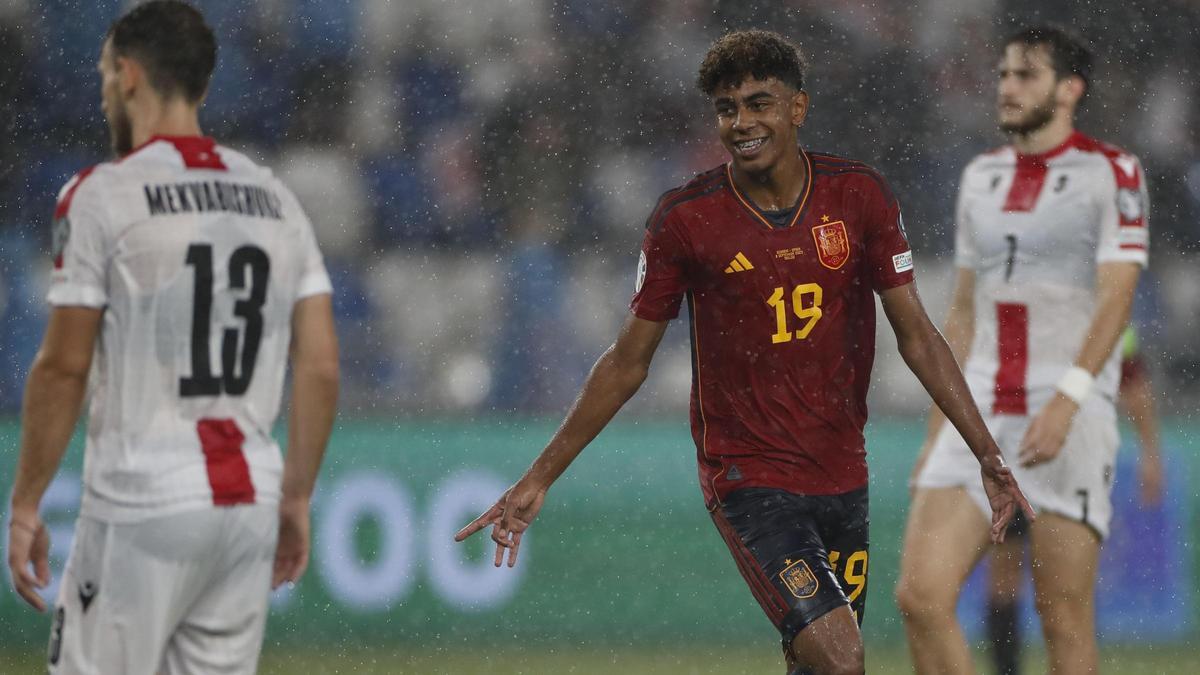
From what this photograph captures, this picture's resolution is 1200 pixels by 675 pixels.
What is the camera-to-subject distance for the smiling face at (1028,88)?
5.92 m

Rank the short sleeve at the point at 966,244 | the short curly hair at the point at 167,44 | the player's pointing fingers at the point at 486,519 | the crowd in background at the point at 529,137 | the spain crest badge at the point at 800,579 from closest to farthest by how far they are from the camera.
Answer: the short curly hair at the point at 167,44, the spain crest badge at the point at 800,579, the player's pointing fingers at the point at 486,519, the short sleeve at the point at 966,244, the crowd in background at the point at 529,137

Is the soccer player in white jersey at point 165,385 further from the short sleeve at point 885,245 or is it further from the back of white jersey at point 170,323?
the short sleeve at point 885,245

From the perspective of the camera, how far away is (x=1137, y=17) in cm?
1008

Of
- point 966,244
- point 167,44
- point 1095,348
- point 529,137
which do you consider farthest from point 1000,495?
point 529,137

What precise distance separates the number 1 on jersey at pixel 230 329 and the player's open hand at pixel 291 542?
0.28 m

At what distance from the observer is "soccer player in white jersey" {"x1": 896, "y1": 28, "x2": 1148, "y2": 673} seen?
5555 mm

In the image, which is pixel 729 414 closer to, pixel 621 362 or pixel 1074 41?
pixel 621 362

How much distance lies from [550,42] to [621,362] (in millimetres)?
5535

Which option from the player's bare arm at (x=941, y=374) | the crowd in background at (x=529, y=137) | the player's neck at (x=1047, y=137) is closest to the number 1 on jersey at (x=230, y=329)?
the player's bare arm at (x=941, y=374)

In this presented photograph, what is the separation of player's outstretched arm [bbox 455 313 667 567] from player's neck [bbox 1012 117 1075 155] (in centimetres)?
203

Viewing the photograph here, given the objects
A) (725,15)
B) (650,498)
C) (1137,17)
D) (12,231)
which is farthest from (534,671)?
(1137,17)

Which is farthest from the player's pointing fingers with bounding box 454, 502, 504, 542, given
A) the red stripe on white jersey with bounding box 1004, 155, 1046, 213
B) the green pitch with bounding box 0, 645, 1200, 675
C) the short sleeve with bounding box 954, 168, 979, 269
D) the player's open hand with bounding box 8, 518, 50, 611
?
the green pitch with bounding box 0, 645, 1200, 675

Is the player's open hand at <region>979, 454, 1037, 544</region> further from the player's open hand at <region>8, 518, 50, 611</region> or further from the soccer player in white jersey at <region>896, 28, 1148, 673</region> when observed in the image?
the player's open hand at <region>8, 518, 50, 611</region>

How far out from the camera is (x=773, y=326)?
14.6ft
